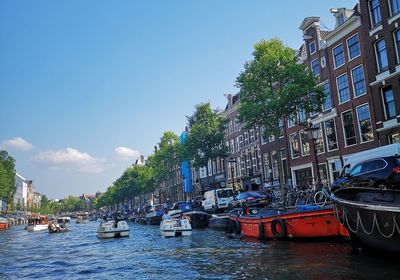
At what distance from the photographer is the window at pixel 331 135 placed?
131ft

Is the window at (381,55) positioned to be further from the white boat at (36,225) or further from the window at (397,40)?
the white boat at (36,225)

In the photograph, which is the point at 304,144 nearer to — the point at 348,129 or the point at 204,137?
the point at 348,129

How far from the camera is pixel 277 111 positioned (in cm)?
3519

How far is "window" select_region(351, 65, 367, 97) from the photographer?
36112 mm

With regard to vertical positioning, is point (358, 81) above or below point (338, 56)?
below

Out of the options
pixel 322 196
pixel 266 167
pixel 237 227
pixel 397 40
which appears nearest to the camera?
pixel 322 196

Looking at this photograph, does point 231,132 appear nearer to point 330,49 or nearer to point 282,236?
point 330,49

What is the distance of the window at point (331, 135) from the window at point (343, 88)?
269cm

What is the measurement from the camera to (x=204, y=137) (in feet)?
177

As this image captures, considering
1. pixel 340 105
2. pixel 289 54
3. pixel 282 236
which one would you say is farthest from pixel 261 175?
pixel 282 236

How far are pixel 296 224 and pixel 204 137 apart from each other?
3346cm

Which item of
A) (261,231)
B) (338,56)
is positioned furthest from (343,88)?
(261,231)

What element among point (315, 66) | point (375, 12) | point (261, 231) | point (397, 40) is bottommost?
point (261, 231)

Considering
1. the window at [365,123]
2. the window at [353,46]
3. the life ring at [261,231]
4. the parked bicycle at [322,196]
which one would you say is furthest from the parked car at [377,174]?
the window at [353,46]
